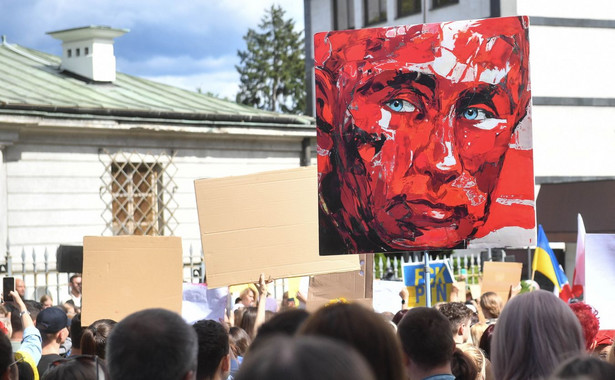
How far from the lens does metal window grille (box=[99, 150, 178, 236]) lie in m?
17.4

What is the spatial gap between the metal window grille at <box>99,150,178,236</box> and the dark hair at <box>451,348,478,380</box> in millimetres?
12604

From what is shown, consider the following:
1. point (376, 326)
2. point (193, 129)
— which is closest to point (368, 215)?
point (376, 326)

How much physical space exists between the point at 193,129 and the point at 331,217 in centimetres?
1062

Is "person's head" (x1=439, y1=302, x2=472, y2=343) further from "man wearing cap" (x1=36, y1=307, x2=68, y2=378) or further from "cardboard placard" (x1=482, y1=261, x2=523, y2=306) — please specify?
"cardboard placard" (x1=482, y1=261, x2=523, y2=306)

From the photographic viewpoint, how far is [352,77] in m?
7.80

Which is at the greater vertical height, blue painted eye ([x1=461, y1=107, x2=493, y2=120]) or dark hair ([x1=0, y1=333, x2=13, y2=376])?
blue painted eye ([x1=461, y1=107, x2=493, y2=120])

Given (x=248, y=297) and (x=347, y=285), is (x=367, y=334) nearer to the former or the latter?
(x=347, y=285)

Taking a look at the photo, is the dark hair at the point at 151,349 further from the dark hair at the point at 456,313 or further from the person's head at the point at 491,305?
the person's head at the point at 491,305

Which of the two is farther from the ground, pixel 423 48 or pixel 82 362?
pixel 423 48

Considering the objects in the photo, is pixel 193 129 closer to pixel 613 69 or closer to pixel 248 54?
pixel 613 69

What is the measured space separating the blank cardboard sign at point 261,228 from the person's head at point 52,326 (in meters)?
1.67

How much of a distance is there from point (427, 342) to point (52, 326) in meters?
3.09

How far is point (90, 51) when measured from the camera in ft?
64.2

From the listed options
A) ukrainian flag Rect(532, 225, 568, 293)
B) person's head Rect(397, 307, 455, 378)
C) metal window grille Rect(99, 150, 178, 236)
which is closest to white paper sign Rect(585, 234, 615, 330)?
ukrainian flag Rect(532, 225, 568, 293)
